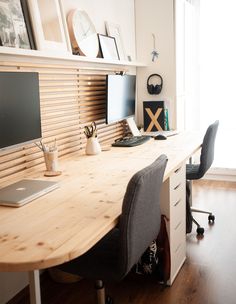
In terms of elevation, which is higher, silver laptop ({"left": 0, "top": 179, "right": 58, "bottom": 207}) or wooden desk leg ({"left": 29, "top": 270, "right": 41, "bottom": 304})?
silver laptop ({"left": 0, "top": 179, "right": 58, "bottom": 207})

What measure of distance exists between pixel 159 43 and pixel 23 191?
101 inches

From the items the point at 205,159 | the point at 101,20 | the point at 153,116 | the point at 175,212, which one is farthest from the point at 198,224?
the point at 101,20

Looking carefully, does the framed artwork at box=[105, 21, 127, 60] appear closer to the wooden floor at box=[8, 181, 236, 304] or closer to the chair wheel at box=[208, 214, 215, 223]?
the chair wheel at box=[208, 214, 215, 223]

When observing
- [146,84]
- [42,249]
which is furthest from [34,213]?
[146,84]

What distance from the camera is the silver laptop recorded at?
159 cm

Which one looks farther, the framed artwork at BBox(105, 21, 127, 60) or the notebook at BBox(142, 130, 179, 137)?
the notebook at BBox(142, 130, 179, 137)

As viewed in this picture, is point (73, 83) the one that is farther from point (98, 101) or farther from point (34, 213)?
point (34, 213)

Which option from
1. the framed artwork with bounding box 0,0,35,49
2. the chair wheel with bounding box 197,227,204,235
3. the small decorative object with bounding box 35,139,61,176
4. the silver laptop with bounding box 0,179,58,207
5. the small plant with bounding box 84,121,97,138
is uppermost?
the framed artwork with bounding box 0,0,35,49

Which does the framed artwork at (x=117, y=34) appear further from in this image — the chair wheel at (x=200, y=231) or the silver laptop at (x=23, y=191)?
the silver laptop at (x=23, y=191)

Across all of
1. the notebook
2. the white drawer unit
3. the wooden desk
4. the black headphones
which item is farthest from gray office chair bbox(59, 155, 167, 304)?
the black headphones

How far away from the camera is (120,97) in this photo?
10.2 feet

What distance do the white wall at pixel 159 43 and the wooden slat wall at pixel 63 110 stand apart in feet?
2.60

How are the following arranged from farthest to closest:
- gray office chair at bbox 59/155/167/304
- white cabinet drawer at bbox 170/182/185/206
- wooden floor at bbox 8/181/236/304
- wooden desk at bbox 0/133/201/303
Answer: white cabinet drawer at bbox 170/182/185/206, wooden floor at bbox 8/181/236/304, gray office chair at bbox 59/155/167/304, wooden desk at bbox 0/133/201/303

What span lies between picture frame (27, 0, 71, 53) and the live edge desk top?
0.74 m
